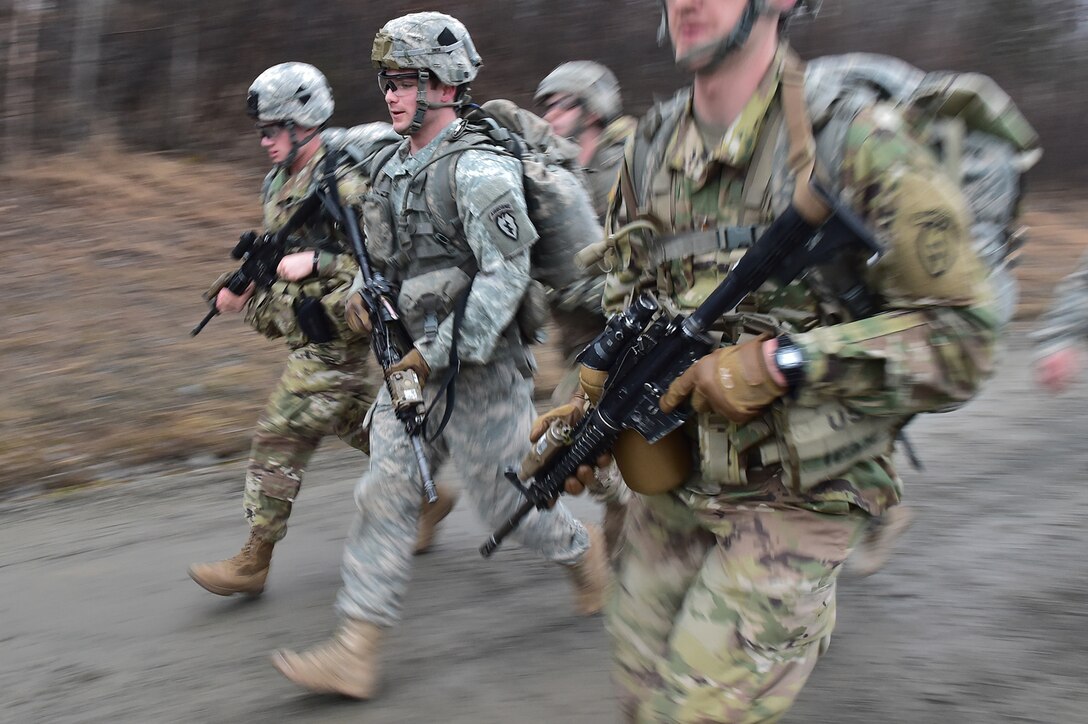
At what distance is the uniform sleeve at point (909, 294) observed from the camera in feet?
7.27

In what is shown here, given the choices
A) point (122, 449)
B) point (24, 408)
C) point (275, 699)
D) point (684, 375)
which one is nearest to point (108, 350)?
point (24, 408)

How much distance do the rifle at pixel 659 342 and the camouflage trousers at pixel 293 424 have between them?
190 cm

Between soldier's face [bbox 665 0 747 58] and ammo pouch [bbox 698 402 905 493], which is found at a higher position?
soldier's face [bbox 665 0 747 58]

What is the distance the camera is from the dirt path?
3791 millimetres

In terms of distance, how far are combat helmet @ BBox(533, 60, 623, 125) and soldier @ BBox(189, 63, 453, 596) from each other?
0.93 metres

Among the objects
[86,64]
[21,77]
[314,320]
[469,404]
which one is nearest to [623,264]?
[469,404]

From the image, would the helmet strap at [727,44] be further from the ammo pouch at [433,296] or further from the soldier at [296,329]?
the soldier at [296,329]

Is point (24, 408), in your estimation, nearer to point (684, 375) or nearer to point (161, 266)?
point (161, 266)

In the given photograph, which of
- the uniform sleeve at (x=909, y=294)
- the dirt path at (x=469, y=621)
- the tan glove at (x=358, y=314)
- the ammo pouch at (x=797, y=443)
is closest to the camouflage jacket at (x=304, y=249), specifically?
the tan glove at (x=358, y=314)

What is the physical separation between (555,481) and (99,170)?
1048 cm

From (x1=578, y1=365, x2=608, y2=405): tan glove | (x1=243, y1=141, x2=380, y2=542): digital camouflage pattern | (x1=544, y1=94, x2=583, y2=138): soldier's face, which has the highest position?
(x1=578, y1=365, x2=608, y2=405): tan glove

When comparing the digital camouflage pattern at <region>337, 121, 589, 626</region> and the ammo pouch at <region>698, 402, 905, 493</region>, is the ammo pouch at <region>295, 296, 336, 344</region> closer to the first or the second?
the digital camouflage pattern at <region>337, 121, 589, 626</region>

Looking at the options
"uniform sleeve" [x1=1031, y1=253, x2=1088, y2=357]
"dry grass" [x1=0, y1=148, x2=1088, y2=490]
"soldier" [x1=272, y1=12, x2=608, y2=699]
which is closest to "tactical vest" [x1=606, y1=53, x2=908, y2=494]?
"soldier" [x1=272, y1=12, x2=608, y2=699]

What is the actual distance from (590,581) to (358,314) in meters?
1.33
